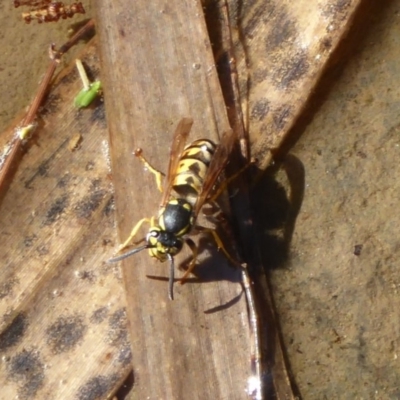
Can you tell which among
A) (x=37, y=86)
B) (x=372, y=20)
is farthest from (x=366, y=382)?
(x=37, y=86)

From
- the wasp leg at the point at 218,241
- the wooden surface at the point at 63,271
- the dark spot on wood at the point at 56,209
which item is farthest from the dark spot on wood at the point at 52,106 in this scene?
the wasp leg at the point at 218,241

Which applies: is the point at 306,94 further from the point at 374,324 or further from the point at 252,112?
the point at 374,324

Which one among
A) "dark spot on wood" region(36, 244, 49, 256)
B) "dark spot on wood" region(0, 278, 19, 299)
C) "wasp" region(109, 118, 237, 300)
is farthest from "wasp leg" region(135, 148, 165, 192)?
"dark spot on wood" region(0, 278, 19, 299)

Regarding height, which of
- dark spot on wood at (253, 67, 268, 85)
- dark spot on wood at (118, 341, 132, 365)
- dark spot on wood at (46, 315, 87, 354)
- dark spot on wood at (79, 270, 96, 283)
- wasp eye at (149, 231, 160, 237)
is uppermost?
dark spot on wood at (253, 67, 268, 85)

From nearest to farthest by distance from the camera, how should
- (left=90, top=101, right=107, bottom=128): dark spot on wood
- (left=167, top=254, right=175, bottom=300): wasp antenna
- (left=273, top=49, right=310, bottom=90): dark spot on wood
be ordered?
(left=167, top=254, right=175, bottom=300): wasp antenna
(left=273, top=49, right=310, bottom=90): dark spot on wood
(left=90, top=101, right=107, bottom=128): dark spot on wood

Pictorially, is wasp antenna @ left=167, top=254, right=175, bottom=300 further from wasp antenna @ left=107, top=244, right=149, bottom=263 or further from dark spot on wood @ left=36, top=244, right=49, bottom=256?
dark spot on wood @ left=36, top=244, right=49, bottom=256

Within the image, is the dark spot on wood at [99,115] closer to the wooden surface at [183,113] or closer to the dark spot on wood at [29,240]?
the wooden surface at [183,113]
